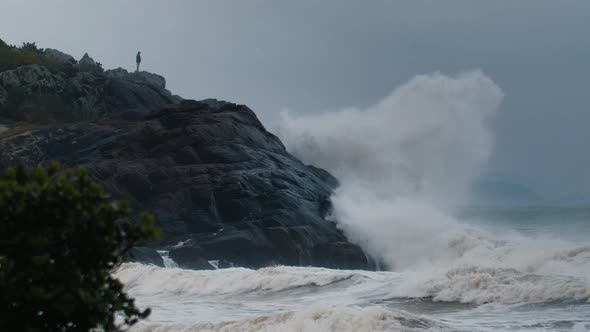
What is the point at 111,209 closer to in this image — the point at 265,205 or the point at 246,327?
the point at 246,327

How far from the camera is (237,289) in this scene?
2866 cm

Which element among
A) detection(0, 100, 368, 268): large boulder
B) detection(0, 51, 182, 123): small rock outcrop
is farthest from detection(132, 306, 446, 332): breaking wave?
detection(0, 51, 182, 123): small rock outcrop

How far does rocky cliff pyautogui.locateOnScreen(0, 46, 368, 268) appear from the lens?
42.9 m

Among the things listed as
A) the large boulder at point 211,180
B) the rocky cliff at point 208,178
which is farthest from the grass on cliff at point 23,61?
the large boulder at point 211,180

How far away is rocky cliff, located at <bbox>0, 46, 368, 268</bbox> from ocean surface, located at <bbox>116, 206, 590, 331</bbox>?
30.6 ft

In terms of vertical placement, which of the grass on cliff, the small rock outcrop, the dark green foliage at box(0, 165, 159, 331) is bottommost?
the dark green foliage at box(0, 165, 159, 331)

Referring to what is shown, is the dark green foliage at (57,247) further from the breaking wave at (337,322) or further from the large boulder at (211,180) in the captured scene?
the large boulder at (211,180)

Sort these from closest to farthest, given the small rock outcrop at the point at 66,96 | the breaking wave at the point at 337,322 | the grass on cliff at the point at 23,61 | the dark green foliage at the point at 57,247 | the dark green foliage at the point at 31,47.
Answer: the dark green foliage at the point at 57,247 < the breaking wave at the point at 337,322 < the small rock outcrop at the point at 66,96 < the grass on cliff at the point at 23,61 < the dark green foliage at the point at 31,47

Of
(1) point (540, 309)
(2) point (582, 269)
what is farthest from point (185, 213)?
(1) point (540, 309)

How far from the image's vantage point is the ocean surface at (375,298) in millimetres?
18859

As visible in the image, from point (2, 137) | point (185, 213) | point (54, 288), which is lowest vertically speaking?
point (54, 288)

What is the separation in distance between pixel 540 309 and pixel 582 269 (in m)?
10.9

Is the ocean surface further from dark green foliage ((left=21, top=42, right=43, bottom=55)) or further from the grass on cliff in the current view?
dark green foliage ((left=21, top=42, right=43, bottom=55))

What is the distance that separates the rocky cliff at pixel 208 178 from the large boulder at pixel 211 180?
0.06 metres
